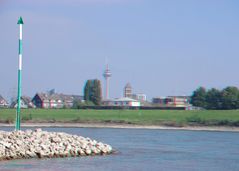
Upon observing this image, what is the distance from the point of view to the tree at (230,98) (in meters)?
110

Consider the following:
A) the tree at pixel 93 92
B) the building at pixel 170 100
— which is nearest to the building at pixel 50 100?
Result: the tree at pixel 93 92

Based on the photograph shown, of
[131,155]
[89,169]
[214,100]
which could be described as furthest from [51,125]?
[89,169]

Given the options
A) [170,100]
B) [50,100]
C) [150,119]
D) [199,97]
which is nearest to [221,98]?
[199,97]

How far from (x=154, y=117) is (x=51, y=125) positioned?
1514 cm

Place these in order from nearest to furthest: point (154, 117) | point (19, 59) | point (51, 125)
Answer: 1. point (19, 59)
2. point (51, 125)
3. point (154, 117)

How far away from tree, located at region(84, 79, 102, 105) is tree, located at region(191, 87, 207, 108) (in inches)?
845

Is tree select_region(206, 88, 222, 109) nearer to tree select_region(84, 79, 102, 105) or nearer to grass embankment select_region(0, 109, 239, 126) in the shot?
grass embankment select_region(0, 109, 239, 126)

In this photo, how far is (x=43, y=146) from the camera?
1264 inches

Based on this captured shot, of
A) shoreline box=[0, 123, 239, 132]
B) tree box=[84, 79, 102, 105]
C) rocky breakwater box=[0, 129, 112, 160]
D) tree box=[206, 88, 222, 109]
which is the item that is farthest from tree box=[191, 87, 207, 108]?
rocky breakwater box=[0, 129, 112, 160]

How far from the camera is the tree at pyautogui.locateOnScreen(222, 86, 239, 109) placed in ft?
362

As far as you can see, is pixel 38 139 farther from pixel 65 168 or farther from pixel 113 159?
pixel 65 168

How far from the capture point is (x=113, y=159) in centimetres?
3266

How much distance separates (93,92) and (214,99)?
107 ft

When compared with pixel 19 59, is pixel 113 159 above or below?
below
